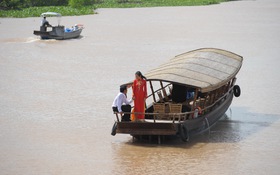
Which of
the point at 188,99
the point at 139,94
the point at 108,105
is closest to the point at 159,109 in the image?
the point at 139,94

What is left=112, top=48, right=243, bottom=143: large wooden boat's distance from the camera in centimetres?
1055

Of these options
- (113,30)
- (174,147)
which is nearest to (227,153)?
(174,147)

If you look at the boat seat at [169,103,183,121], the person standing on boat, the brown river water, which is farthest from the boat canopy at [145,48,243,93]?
the brown river water

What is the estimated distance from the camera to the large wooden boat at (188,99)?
1055cm

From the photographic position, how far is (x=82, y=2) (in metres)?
46.0

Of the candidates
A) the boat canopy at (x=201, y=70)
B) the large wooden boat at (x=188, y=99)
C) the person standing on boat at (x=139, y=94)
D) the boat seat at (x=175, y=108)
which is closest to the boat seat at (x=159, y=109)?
the large wooden boat at (x=188, y=99)

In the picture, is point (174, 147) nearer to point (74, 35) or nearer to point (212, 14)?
point (74, 35)

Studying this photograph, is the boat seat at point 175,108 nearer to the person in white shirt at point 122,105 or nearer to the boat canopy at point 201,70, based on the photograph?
the boat canopy at point 201,70

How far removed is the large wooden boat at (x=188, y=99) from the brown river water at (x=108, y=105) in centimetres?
44

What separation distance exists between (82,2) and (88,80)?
93.8 feet

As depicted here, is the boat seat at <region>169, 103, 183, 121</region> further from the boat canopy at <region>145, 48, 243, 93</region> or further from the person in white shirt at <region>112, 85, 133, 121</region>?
the person in white shirt at <region>112, 85, 133, 121</region>

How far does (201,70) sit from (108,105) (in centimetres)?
363

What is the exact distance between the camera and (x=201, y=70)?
11844mm

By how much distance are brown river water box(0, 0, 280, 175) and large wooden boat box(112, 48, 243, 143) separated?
445 mm
